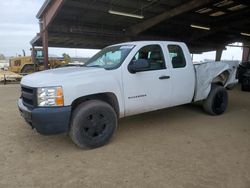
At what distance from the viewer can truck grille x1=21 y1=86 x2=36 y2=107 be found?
11.1 ft

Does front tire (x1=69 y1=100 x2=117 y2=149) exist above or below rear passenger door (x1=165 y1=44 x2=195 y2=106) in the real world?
below

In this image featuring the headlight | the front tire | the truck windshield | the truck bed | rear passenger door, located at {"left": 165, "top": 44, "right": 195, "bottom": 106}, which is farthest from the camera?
the truck bed

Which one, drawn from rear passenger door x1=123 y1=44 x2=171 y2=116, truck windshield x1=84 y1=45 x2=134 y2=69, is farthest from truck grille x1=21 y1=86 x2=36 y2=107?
rear passenger door x1=123 y1=44 x2=171 y2=116

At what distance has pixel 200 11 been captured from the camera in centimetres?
1402

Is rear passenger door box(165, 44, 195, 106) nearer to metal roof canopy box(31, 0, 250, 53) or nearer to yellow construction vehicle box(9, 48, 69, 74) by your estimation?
metal roof canopy box(31, 0, 250, 53)

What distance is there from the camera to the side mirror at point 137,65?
3.94 meters

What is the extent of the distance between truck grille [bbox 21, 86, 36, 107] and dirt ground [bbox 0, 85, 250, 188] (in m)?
0.83

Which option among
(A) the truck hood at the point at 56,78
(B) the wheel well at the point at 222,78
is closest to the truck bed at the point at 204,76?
(B) the wheel well at the point at 222,78

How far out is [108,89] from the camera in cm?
375

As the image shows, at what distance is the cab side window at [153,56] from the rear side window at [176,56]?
0.29 meters

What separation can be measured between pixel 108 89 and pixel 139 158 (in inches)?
49.5

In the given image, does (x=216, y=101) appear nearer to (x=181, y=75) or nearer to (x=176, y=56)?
(x=181, y=75)

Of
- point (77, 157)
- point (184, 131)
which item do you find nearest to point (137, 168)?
point (77, 157)

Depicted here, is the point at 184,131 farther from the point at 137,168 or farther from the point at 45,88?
the point at 45,88
